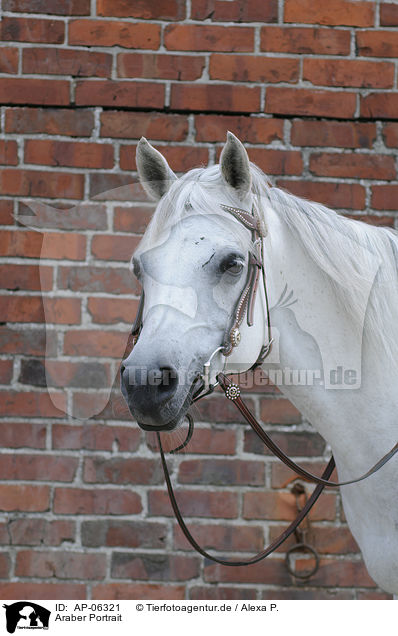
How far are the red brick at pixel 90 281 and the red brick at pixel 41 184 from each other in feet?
0.94

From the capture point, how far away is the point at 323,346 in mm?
1588

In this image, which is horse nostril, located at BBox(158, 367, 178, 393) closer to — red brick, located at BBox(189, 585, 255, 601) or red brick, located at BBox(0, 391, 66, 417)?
red brick, located at BBox(0, 391, 66, 417)

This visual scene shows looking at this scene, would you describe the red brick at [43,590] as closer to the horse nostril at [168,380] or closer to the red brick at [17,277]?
the red brick at [17,277]

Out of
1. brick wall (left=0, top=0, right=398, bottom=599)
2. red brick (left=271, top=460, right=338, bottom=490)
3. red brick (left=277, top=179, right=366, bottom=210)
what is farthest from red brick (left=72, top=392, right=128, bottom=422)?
red brick (left=277, top=179, right=366, bottom=210)

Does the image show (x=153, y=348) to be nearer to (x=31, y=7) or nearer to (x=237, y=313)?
(x=237, y=313)

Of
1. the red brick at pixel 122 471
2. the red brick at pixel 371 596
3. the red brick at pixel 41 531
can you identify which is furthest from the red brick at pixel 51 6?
the red brick at pixel 371 596

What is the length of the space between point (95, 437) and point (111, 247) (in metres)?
0.72

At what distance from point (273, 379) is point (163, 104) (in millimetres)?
1204

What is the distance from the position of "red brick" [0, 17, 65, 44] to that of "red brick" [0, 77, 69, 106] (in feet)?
0.50

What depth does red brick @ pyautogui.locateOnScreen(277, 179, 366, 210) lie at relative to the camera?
2.21m

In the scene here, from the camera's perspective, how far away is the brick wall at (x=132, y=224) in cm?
219

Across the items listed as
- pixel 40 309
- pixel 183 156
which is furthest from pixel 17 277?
pixel 183 156
